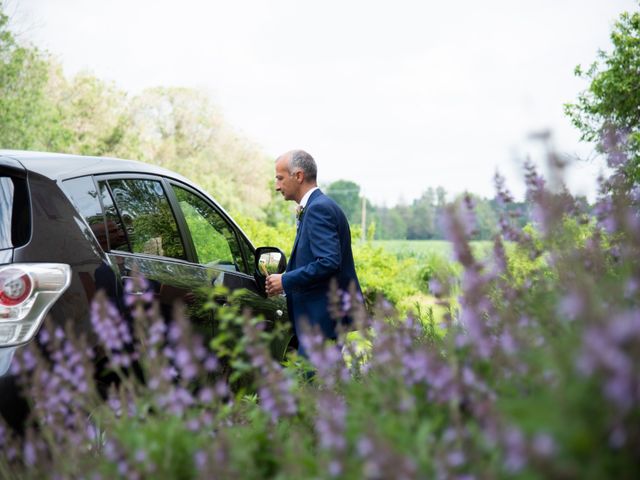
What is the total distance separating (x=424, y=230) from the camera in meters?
24.5

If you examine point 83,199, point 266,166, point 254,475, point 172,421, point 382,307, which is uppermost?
point 266,166

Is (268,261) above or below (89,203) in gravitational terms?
below

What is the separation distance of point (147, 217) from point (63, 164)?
29.0 inches

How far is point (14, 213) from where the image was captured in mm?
3271

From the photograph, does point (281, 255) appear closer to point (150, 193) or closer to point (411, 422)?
point (150, 193)

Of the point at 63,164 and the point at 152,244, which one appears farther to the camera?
the point at 152,244

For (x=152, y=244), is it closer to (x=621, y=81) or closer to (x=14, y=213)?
(x=14, y=213)

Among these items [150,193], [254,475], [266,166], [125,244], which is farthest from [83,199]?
[266,166]

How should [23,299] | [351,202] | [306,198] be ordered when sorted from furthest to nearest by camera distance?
[351,202], [306,198], [23,299]

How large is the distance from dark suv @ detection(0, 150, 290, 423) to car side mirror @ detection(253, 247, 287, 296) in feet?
0.76

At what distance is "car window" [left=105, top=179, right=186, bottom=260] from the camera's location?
3.99m

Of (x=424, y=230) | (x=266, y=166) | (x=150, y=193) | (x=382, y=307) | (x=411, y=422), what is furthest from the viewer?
(x=266, y=166)

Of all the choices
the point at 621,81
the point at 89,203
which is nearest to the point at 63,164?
the point at 89,203

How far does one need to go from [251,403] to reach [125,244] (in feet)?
4.36
